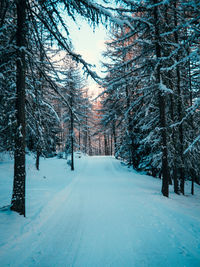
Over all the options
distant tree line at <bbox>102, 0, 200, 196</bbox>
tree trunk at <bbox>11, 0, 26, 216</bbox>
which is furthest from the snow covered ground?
distant tree line at <bbox>102, 0, 200, 196</bbox>

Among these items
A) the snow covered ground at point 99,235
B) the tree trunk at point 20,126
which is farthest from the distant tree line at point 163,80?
the tree trunk at point 20,126

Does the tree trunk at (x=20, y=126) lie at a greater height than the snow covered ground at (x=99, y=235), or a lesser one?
greater

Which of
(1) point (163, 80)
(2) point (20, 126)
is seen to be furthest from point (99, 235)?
(1) point (163, 80)

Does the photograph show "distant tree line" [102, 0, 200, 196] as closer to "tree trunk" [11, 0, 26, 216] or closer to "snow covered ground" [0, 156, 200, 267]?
"snow covered ground" [0, 156, 200, 267]

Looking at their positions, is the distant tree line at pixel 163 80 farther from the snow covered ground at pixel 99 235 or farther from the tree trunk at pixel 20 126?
the tree trunk at pixel 20 126

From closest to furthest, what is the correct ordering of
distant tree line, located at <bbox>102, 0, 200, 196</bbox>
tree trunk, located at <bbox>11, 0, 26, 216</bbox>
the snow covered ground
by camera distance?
the snow covered ground
tree trunk, located at <bbox>11, 0, 26, 216</bbox>
distant tree line, located at <bbox>102, 0, 200, 196</bbox>

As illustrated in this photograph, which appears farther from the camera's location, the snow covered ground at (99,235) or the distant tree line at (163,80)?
the distant tree line at (163,80)

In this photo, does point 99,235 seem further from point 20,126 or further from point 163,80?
point 163,80

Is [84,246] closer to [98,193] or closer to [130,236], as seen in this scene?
[130,236]

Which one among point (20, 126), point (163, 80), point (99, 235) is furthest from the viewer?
point (163, 80)

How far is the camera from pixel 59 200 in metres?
7.18

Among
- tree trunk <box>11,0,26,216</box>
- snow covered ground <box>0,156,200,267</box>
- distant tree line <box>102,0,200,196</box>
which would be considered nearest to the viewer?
snow covered ground <box>0,156,200,267</box>

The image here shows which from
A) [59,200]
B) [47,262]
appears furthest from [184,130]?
[47,262]

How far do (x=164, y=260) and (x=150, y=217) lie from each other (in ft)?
6.75
